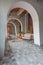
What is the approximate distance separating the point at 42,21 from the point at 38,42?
1.25 m

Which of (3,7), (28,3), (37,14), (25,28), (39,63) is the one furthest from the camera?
(25,28)

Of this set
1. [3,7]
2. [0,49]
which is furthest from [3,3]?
[0,49]

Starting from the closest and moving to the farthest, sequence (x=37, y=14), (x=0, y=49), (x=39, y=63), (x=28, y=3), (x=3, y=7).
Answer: (x=39, y=63) → (x=0, y=49) → (x=3, y=7) → (x=28, y=3) → (x=37, y=14)

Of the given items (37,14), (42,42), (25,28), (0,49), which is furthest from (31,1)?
(25,28)

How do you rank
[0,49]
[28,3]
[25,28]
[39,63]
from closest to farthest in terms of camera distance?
[39,63]
[0,49]
[28,3]
[25,28]

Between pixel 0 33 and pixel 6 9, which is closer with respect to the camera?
pixel 0 33

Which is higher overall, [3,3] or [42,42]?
[3,3]

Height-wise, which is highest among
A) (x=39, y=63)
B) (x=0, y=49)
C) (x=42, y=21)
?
(x=42, y=21)

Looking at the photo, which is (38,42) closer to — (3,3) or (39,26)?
(39,26)

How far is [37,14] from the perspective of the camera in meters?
6.75

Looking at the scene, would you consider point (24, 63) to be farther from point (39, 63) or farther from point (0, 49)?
point (0, 49)

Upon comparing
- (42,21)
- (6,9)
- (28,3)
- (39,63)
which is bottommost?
(39,63)

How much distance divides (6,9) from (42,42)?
9.57ft

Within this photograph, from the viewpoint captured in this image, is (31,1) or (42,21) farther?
(42,21)
